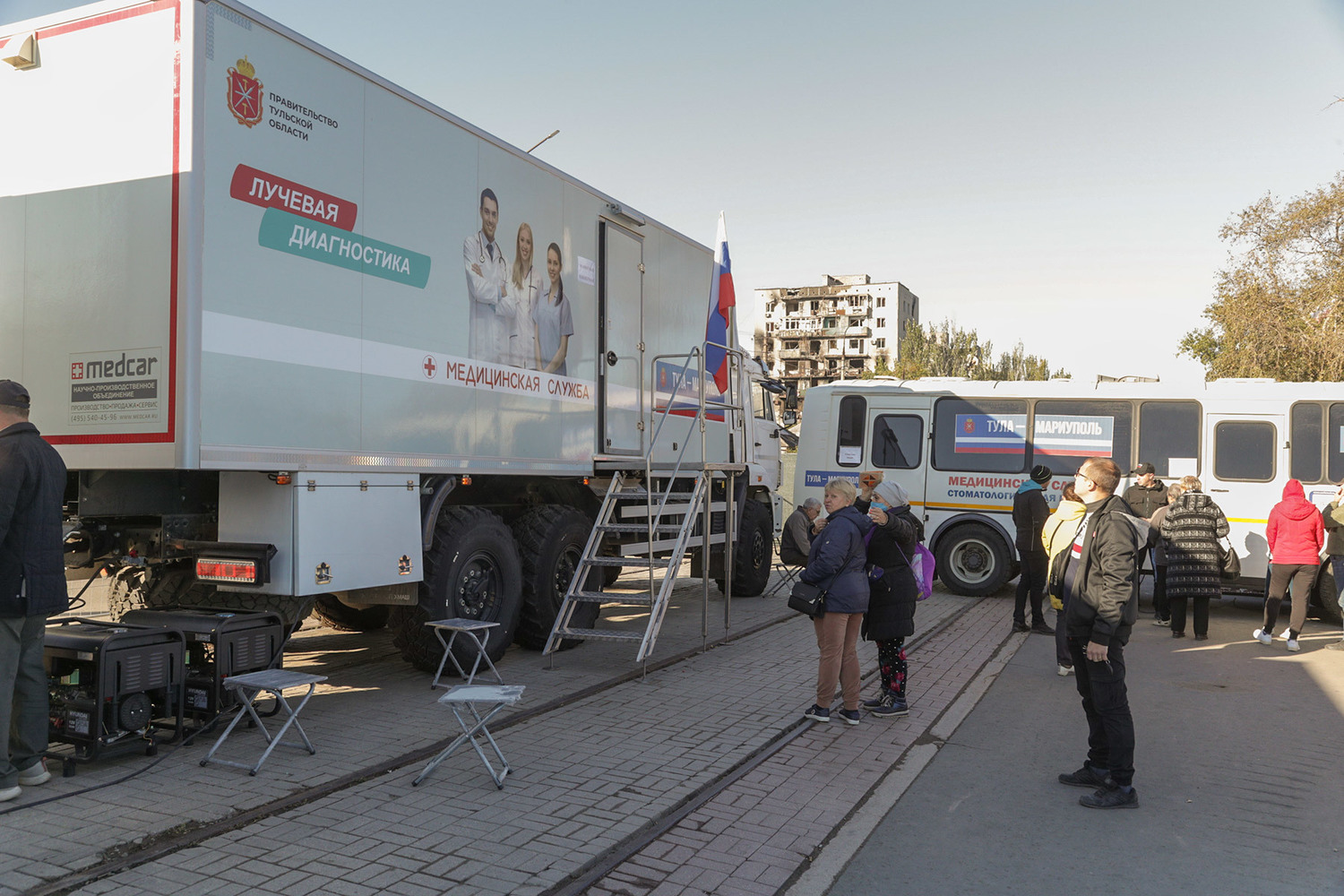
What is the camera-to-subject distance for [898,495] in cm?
719

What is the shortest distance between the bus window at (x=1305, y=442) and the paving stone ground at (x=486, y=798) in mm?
7841

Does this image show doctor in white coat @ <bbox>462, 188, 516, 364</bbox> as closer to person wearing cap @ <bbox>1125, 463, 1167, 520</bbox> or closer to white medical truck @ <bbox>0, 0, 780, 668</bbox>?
white medical truck @ <bbox>0, 0, 780, 668</bbox>

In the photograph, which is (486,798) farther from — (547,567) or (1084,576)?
(547,567)

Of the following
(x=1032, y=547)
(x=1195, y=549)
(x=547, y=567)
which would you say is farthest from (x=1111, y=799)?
(x=1195, y=549)

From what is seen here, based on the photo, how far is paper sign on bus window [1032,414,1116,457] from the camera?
13.6 metres

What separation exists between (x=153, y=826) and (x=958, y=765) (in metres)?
4.26

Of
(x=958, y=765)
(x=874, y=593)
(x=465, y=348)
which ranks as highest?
(x=465, y=348)

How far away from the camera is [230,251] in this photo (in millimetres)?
5508

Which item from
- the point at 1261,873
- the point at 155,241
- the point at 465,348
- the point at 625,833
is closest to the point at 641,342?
the point at 465,348

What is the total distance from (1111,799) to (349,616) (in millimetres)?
6965

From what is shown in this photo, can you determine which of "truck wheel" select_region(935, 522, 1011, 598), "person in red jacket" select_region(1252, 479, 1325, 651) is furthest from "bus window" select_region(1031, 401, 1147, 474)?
"person in red jacket" select_region(1252, 479, 1325, 651)

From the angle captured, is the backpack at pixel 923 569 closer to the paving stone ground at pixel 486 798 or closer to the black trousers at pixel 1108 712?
the paving stone ground at pixel 486 798

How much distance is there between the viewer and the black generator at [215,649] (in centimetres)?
579

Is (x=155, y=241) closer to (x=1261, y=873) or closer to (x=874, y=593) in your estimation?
(x=874, y=593)
